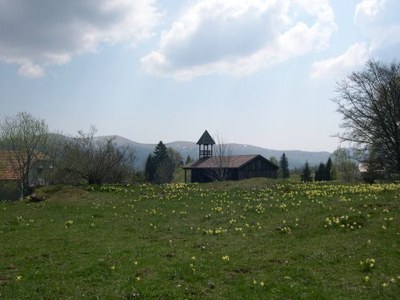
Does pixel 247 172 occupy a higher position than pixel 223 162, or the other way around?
pixel 223 162

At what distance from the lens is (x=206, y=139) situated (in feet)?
298

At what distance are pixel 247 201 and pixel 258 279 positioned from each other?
15035 mm

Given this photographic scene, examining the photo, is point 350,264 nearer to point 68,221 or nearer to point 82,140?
point 68,221

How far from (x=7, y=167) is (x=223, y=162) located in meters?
39.0

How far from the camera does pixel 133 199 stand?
29.4 metres

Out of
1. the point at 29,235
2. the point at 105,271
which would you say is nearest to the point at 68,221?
the point at 29,235

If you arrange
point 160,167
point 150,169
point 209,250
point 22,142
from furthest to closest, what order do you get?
point 150,169
point 160,167
point 22,142
point 209,250

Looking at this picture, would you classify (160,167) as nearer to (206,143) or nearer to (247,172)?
(206,143)

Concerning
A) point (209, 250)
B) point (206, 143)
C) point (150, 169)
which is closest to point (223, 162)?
point (206, 143)

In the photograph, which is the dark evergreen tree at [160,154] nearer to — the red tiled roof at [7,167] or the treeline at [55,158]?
the treeline at [55,158]

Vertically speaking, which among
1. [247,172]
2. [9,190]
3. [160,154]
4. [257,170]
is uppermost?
[160,154]

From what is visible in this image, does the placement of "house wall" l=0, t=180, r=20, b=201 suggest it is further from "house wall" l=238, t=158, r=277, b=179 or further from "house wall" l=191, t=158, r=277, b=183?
"house wall" l=238, t=158, r=277, b=179

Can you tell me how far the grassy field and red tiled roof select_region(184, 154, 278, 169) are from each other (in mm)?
55370

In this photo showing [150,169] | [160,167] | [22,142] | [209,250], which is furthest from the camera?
[150,169]
